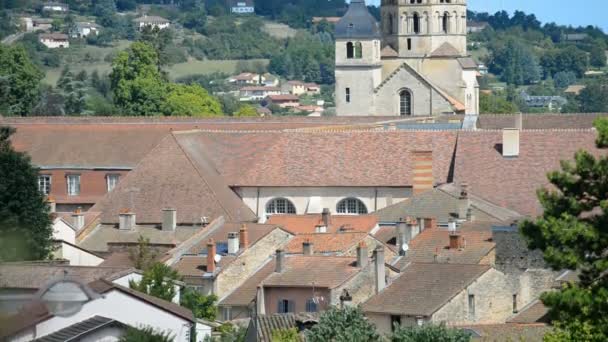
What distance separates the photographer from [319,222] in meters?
49.8

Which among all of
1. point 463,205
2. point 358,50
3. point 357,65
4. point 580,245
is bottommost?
point 463,205

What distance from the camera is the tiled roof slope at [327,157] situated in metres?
56.3

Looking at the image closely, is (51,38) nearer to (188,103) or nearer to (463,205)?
(463,205)

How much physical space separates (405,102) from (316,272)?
1786 inches

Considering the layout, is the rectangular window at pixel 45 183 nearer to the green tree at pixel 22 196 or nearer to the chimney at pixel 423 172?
the chimney at pixel 423 172

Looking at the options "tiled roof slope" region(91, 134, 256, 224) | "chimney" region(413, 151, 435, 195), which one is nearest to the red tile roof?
"tiled roof slope" region(91, 134, 256, 224)

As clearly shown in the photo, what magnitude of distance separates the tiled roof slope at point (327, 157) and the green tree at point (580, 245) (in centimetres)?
3350

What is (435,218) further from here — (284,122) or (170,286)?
(284,122)

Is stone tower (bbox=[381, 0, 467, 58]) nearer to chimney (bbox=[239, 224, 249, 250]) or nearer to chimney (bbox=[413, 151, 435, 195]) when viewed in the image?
chimney (bbox=[413, 151, 435, 195])

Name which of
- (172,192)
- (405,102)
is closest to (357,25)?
(405,102)

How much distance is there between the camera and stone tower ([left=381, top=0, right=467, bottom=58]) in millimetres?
87875

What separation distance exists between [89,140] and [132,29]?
69003mm

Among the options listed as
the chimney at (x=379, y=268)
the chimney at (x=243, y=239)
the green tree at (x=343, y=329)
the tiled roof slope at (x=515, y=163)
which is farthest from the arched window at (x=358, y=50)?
the green tree at (x=343, y=329)

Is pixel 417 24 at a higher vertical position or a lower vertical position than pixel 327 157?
higher
